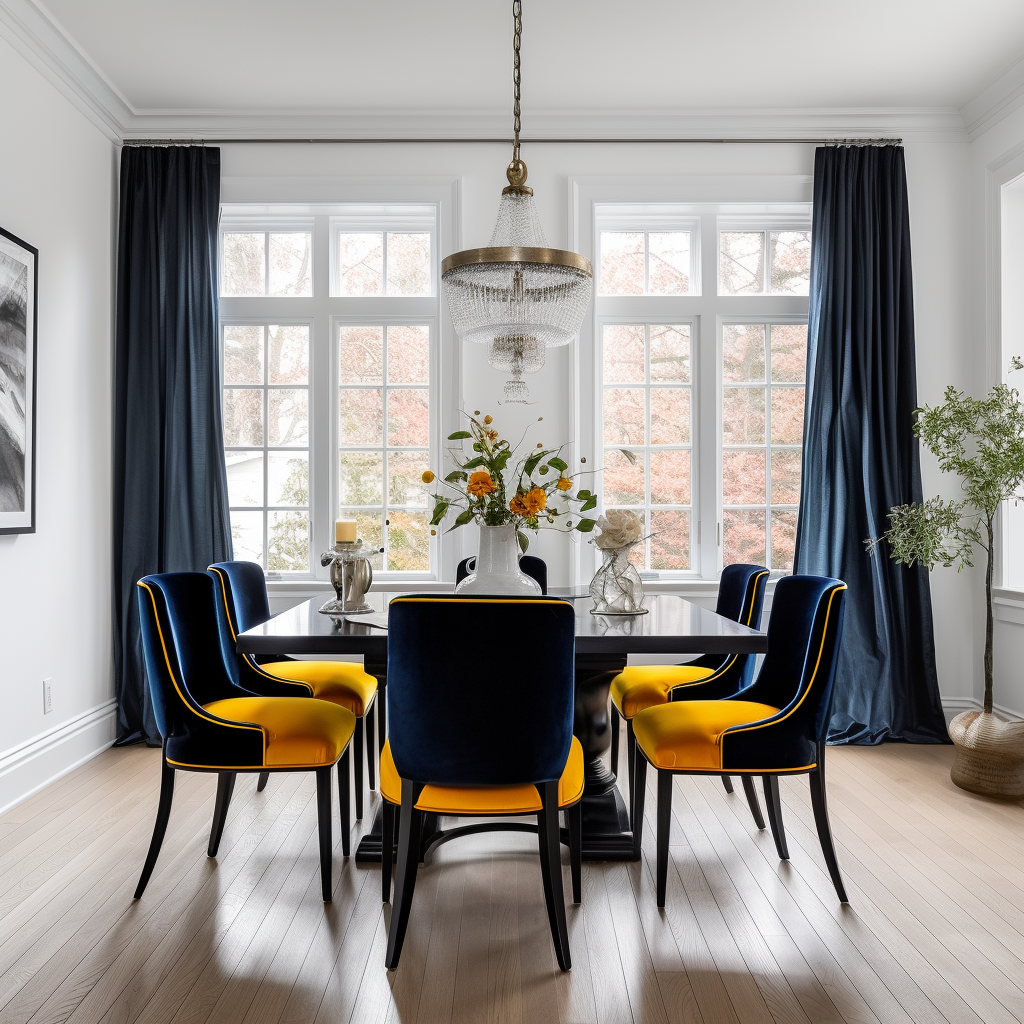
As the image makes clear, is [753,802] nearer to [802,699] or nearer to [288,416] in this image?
[802,699]

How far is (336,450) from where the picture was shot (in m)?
4.51

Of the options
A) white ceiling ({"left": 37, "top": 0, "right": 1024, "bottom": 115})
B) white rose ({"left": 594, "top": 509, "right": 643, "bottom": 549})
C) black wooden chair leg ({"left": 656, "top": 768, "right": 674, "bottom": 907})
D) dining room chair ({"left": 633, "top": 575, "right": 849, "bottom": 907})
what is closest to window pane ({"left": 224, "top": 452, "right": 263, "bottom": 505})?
white ceiling ({"left": 37, "top": 0, "right": 1024, "bottom": 115})

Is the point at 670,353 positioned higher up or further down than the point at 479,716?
higher up

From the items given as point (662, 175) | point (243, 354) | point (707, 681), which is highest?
point (662, 175)

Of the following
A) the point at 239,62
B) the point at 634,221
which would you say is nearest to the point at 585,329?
the point at 634,221

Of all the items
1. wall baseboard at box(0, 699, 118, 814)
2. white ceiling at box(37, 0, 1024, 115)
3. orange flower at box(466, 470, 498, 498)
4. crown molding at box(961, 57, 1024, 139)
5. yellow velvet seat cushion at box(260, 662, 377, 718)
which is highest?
white ceiling at box(37, 0, 1024, 115)

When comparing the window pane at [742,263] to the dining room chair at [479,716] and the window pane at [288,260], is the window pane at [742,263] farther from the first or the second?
the dining room chair at [479,716]

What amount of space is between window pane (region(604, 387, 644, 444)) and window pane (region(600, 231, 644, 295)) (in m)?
0.55

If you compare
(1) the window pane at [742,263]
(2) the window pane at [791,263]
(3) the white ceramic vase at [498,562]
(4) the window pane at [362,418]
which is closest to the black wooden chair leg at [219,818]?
(3) the white ceramic vase at [498,562]

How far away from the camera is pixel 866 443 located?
4164 millimetres

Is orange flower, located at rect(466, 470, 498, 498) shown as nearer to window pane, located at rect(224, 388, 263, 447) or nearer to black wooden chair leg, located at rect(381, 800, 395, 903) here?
black wooden chair leg, located at rect(381, 800, 395, 903)

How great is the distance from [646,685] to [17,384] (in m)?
2.68

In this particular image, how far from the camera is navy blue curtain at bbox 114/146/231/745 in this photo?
164 inches

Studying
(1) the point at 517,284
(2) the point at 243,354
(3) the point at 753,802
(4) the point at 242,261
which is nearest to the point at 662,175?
(1) the point at 517,284
